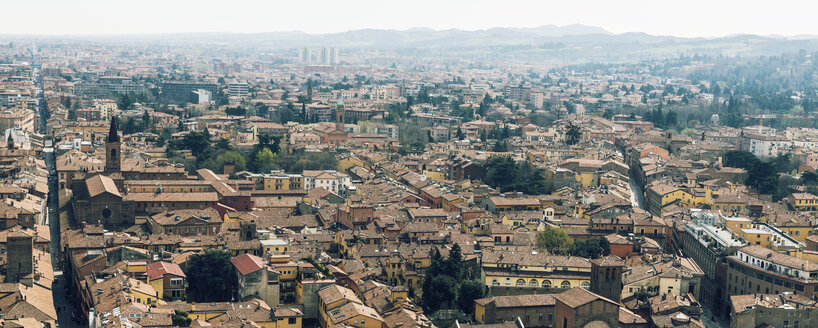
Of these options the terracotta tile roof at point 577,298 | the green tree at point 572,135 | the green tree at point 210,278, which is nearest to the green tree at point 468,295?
the terracotta tile roof at point 577,298

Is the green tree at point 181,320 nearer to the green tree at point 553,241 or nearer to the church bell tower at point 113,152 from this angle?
the green tree at point 553,241

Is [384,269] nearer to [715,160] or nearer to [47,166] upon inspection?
[47,166]

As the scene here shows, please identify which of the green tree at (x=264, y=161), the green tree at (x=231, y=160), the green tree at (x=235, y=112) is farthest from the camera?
the green tree at (x=235, y=112)

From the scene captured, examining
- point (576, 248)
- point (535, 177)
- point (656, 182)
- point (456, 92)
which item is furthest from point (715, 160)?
point (456, 92)

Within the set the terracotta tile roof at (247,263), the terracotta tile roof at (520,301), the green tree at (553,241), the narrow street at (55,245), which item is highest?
the terracotta tile roof at (247,263)

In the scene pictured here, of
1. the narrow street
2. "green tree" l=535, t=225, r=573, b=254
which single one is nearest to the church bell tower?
the narrow street

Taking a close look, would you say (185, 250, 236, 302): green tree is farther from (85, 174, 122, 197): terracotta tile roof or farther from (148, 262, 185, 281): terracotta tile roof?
(85, 174, 122, 197): terracotta tile roof
